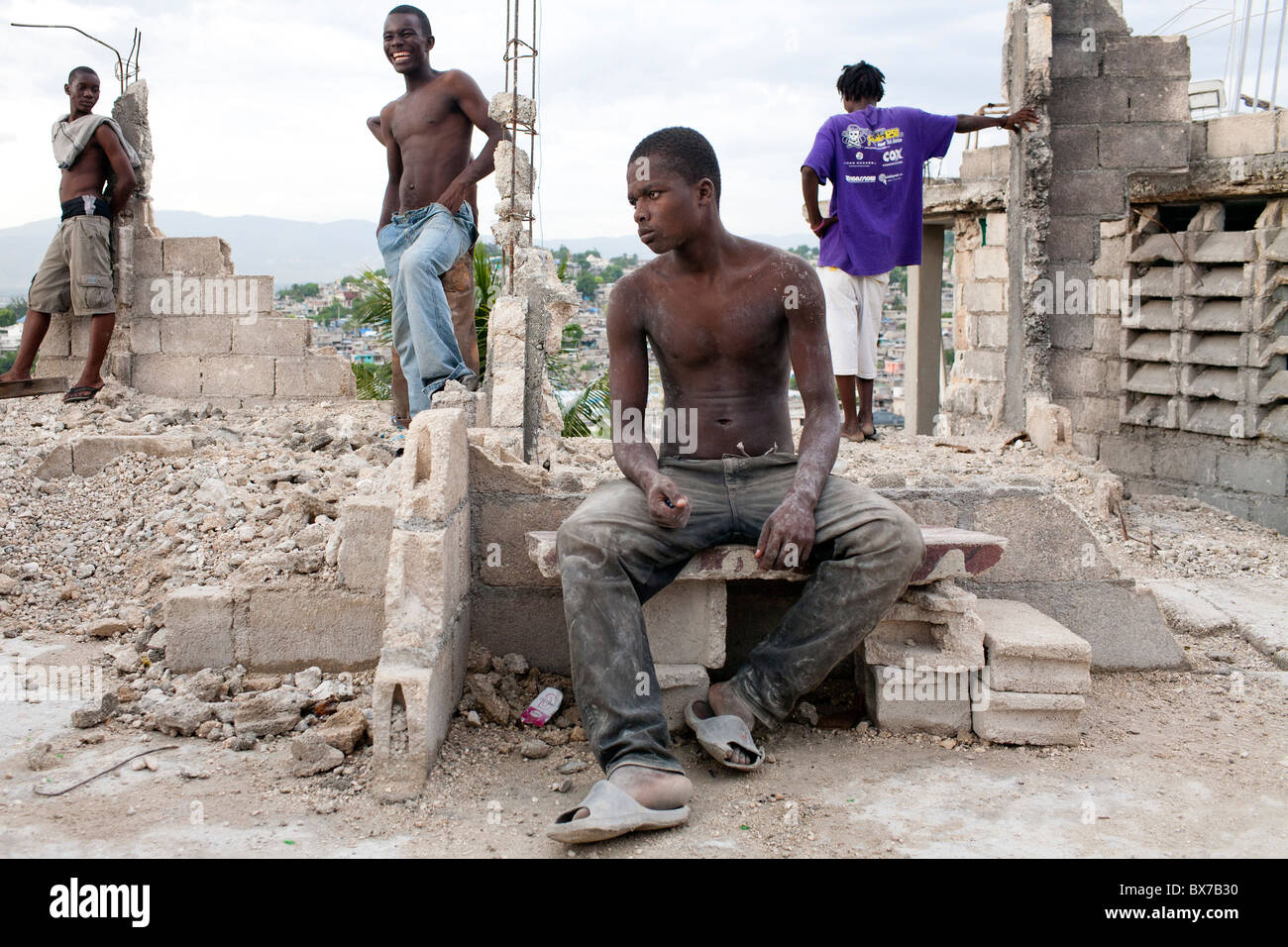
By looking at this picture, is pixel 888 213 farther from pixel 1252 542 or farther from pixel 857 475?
pixel 1252 542

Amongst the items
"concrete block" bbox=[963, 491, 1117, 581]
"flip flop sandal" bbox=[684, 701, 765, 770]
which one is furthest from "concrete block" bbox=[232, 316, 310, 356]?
"flip flop sandal" bbox=[684, 701, 765, 770]

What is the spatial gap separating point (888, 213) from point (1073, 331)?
2600mm

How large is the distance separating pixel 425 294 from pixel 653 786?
3.27m

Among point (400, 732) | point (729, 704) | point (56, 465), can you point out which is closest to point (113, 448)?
point (56, 465)

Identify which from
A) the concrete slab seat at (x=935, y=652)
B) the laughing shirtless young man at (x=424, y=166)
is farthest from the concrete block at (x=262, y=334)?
the concrete slab seat at (x=935, y=652)

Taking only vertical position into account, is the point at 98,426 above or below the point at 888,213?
below

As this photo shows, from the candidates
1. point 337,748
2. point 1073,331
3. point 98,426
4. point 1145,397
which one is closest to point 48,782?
point 337,748

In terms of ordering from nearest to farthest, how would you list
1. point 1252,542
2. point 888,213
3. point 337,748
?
point 337,748, point 888,213, point 1252,542

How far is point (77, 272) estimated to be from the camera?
8.02 m

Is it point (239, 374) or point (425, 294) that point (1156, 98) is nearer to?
point (425, 294)

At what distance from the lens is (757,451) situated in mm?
3939

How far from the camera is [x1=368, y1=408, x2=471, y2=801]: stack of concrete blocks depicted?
3.31 metres

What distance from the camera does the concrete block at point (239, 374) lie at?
8695mm

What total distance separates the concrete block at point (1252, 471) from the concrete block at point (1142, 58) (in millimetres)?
2673
